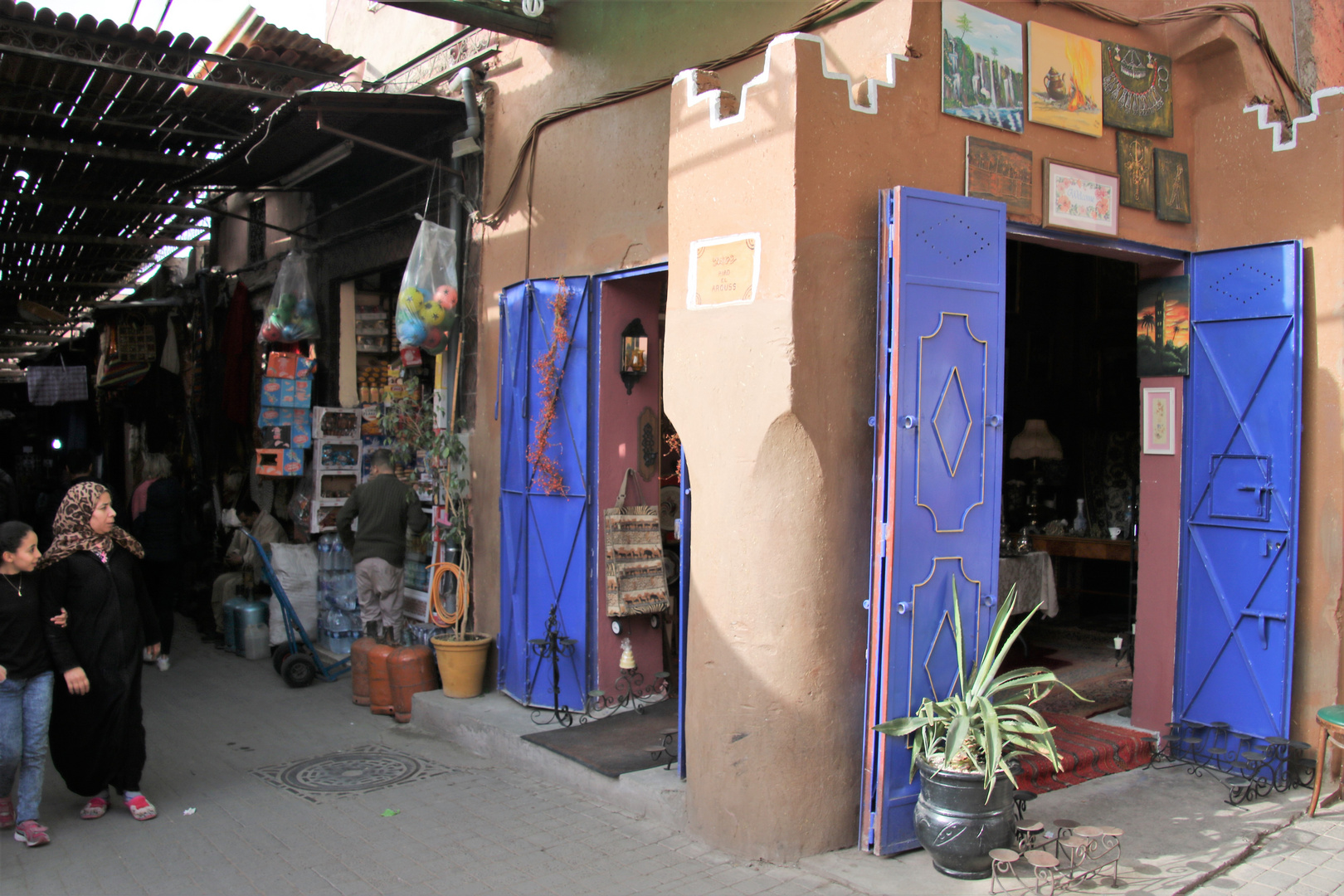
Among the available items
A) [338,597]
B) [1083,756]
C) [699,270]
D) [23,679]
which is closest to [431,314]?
[699,270]

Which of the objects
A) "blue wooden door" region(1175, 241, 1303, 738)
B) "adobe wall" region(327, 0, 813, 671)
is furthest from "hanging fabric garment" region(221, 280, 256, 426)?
"blue wooden door" region(1175, 241, 1303, 738)

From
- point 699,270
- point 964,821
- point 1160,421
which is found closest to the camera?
point 964,821

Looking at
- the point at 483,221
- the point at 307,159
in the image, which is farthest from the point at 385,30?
the point at 483,221

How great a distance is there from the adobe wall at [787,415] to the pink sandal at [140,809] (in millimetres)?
3055

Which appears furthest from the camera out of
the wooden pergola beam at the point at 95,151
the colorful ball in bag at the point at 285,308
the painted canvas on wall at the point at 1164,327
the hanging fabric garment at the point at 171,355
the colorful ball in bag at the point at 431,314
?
the hanging fabric garment at the point at 171,355

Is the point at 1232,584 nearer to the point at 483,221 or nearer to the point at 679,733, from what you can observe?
the point at 679,733

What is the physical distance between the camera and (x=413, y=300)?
7.50 m

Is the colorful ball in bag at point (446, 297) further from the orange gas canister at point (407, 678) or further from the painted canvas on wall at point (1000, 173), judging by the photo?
the painted canvas on wall at point (1000, 173)

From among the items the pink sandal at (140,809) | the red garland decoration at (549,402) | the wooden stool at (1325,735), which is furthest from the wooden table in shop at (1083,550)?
the pink sandal at (140,809)

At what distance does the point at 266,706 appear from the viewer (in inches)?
316

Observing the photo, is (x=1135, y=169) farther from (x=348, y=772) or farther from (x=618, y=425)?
(x=348, y=772)

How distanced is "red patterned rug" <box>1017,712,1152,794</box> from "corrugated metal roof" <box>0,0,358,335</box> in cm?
710

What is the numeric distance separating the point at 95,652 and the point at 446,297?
344cm

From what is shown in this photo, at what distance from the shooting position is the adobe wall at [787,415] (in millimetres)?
4637
